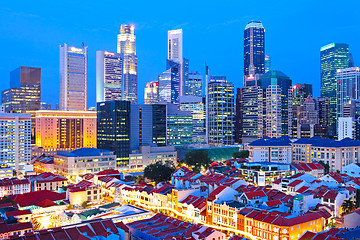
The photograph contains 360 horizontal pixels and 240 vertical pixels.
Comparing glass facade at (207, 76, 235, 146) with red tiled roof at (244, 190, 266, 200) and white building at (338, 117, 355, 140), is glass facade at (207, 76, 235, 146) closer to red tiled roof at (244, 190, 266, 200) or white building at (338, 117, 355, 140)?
white building at (338, 117, 355, 140)

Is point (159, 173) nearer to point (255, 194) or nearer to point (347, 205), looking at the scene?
point (255, 194)

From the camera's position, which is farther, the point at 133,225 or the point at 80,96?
the point at 80,96

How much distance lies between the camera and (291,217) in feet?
119

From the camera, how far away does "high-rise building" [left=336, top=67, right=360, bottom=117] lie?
162m

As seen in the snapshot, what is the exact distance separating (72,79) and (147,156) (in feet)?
251

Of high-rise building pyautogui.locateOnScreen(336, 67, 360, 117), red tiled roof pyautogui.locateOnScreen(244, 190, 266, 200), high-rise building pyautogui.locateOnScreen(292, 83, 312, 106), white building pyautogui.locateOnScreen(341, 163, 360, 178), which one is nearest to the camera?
red tiled roof pyautogui.locateOnScreen(244, 190, 266, 200)

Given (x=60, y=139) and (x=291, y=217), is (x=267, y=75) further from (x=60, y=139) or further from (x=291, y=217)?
(x=291, y=217)

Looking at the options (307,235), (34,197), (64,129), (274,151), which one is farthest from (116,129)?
(307,235)

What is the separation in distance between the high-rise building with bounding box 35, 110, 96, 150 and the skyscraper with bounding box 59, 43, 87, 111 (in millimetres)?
20658

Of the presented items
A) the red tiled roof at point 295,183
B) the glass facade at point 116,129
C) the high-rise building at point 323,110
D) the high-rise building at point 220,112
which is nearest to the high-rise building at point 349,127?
the high-rise building at point 220,112

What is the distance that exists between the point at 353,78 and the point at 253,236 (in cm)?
15068

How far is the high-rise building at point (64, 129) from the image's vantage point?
12438 cm

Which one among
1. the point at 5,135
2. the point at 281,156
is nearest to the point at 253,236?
the point at 281,156

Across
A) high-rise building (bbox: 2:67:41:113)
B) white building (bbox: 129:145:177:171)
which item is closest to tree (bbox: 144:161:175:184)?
white building (bbox: 129:145:177:171)
